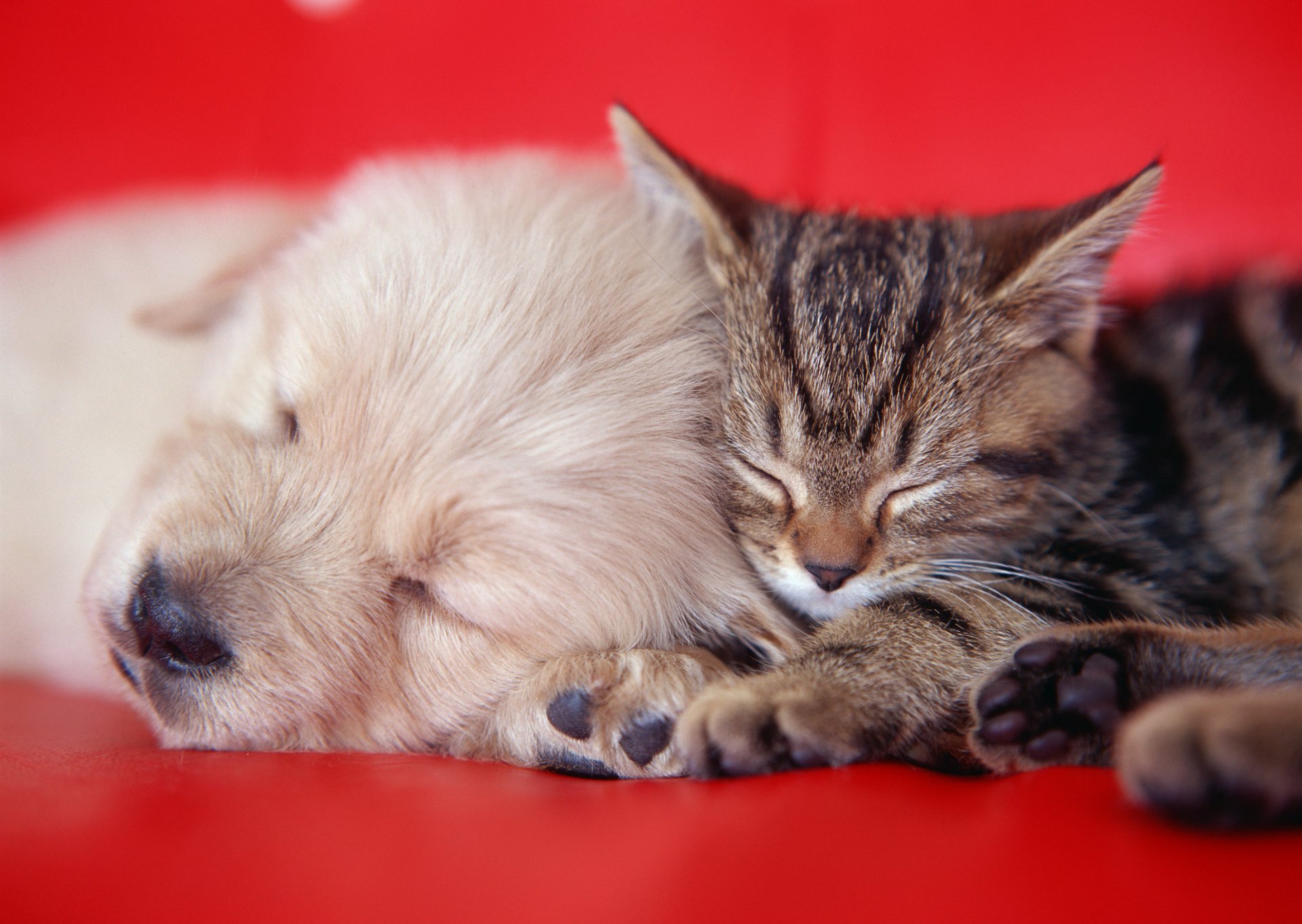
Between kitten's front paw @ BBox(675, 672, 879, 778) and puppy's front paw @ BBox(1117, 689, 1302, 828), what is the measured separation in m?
0.26

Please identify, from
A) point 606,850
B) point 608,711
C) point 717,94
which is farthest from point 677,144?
point 606,850

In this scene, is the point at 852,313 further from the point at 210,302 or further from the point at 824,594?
the point at 210,302

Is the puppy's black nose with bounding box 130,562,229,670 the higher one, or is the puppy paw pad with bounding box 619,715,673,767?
the puppy's black nose with bounding box 130,562,229,670

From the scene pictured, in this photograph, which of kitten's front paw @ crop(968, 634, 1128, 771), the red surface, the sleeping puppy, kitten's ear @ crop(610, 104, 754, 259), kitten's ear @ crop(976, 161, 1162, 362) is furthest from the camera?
kitten's ear @ crop(610, 104, 754, 259)

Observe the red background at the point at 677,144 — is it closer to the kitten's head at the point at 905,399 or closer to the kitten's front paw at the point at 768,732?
the kitten's front paw at the point at 768,732

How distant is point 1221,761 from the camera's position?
69cm

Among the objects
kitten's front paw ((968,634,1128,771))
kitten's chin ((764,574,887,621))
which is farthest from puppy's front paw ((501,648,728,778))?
kitten's front paw ((968,634,1128,771))

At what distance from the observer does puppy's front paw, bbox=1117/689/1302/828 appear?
68cm

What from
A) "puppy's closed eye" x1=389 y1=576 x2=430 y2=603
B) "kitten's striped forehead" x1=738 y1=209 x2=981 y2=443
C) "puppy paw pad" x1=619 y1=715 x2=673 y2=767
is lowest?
"puppy paw pad" x1=619 y1=715 x2=673 y2=767

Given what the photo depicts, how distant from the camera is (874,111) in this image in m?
2.29

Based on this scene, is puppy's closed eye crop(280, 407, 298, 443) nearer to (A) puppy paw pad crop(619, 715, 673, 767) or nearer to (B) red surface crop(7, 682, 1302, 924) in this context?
(B) red surface crop(7, 682, 1302, 924)

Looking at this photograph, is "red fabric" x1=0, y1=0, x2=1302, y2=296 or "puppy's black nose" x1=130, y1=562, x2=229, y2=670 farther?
"red fabric" x1=0, y1=0, x2=1302, y2=296

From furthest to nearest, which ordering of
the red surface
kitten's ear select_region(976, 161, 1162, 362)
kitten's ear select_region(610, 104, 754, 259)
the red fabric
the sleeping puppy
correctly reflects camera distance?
1. the red fabric
2. kitten's ear select_region(610, 104, 754, 259)
3. kitten's ear select_region(976, 161, 1162, 362)
4. the sleeping puppy
5. the red surface

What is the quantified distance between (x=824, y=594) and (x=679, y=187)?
1.88ft
